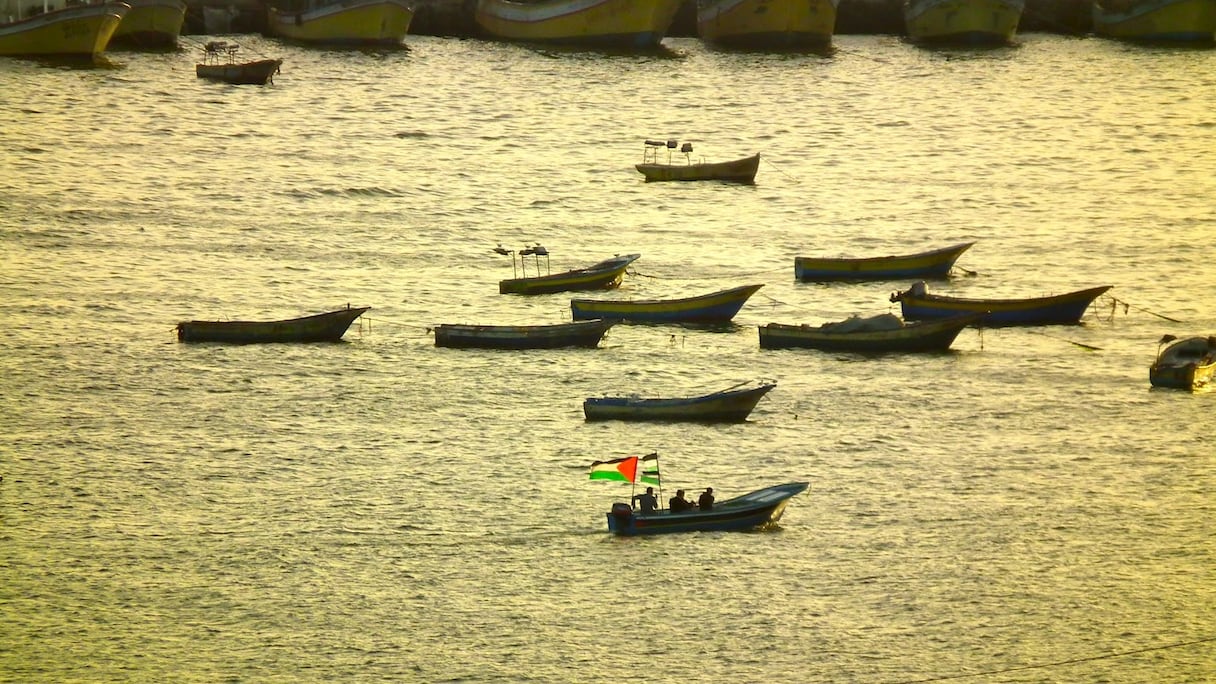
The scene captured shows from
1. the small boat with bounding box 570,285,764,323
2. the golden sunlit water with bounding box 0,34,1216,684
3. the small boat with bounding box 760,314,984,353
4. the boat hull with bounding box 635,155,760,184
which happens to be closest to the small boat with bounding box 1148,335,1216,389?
the golden sunlit water with bounding box 0,34,1216,684

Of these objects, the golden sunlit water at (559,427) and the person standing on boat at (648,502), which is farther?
the person standing on boat at (648,502)

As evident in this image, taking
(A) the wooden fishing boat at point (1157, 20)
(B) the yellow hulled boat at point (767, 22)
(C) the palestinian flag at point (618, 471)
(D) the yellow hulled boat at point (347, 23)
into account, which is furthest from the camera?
(A) the wooden fishing boat at point (1157, 20)

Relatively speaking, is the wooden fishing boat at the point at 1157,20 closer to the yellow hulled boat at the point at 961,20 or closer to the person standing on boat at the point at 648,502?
the yellow hulled boat at the point at 961,20

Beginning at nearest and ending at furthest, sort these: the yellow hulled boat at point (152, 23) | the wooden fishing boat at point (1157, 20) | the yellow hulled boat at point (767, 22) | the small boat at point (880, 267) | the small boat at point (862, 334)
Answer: the small boat at point (862, 334), the small boat at point (880, 267), the yellow hulled boat at point (152, 23), the yellow hulled boat at point (767, 22), the wooden fishing boat at point (1157, 20)

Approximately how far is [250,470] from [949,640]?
43.0 ft

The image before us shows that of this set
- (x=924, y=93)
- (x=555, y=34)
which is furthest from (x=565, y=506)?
(x=555, y=34)

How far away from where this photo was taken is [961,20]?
3730 inches

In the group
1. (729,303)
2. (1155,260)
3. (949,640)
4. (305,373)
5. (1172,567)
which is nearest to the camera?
(949,640)

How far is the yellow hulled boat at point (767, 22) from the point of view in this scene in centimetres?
9125

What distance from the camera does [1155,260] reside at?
54.1 m

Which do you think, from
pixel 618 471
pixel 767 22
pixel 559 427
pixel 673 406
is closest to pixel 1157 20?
pixel 767 22

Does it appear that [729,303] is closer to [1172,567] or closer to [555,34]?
[1172,567]

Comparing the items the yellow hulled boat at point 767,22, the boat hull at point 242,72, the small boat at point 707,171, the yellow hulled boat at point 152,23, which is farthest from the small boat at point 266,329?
the yellow hulled boat at point 767,22

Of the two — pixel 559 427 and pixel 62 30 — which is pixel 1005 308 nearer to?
pixel 559 427
